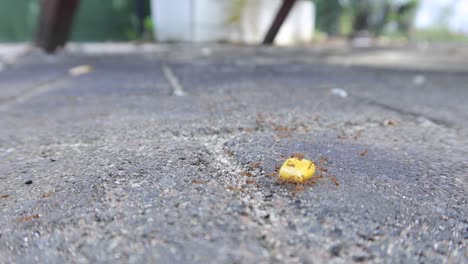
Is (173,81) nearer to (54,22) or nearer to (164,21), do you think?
(54,22)

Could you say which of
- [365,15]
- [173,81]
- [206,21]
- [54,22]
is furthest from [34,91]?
[365,15]

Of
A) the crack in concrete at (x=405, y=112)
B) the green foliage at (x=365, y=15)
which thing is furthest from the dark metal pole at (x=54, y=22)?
the green foliage at (x=365, y=15)

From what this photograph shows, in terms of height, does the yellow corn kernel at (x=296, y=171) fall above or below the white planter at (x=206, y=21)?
above

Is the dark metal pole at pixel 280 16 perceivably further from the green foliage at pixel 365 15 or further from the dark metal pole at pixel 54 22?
the green foliage at pixel 365 15

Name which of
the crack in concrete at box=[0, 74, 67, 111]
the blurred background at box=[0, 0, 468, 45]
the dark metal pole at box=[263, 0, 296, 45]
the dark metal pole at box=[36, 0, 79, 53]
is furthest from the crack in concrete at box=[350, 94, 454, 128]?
the blurred background at box=[0, 0, 468, 45]

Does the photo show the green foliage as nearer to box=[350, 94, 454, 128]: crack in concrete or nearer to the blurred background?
the blurred background

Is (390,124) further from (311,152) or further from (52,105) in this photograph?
(52,105)
